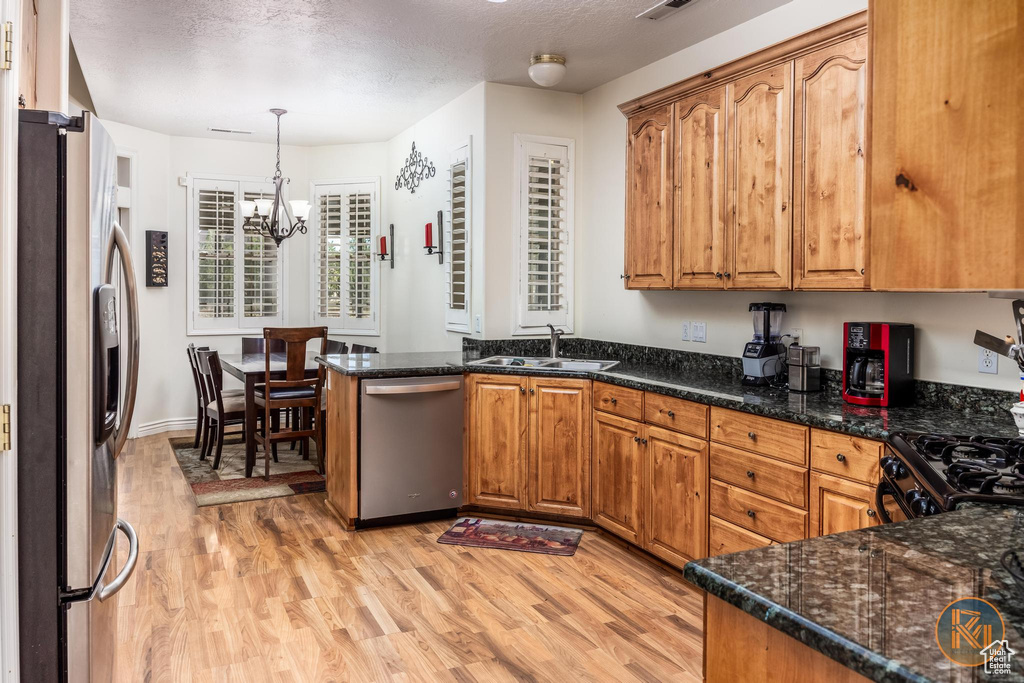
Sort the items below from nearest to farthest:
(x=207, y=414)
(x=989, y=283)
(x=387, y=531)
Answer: (x=989, y=283) → (x=387, y=531) → (x=207, y=414)

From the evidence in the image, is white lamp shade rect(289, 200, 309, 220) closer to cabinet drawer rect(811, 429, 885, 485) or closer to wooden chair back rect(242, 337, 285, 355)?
wooden chair back rect(242, 337, 285, 355)

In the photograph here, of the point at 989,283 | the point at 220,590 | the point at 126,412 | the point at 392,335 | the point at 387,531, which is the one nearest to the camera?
the point at 989,283

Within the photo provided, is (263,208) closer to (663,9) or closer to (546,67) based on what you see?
(546,67)

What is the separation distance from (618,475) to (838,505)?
1.36 m

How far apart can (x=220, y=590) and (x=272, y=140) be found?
4743mm

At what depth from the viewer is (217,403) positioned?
17.5 feet

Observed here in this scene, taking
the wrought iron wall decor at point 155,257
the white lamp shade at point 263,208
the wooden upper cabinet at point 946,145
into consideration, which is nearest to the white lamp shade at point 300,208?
the white lamp shade at point 263,208

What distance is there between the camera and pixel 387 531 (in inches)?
158

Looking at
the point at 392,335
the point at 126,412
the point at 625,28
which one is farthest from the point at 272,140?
the point at 126,412

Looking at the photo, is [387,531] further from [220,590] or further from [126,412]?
[126,412]

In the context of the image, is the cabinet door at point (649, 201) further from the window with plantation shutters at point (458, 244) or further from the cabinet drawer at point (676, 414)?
the window with plantation shutters at point (458, 244)

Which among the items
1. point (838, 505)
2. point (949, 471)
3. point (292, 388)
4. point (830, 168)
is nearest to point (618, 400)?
point (838, 505)

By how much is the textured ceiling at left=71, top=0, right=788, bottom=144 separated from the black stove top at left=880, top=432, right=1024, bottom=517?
2.28 meters

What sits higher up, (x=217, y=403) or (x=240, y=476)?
(x=217, y=403)
